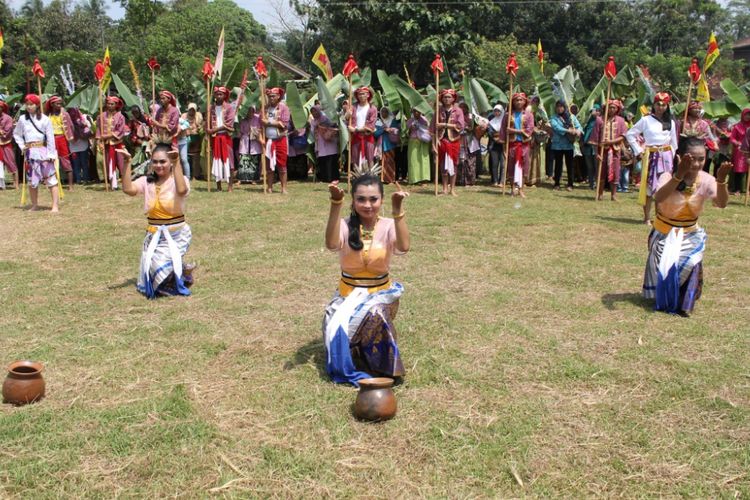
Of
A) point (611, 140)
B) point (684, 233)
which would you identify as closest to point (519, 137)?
point (611, 140)

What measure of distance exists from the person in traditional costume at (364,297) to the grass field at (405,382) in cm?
23

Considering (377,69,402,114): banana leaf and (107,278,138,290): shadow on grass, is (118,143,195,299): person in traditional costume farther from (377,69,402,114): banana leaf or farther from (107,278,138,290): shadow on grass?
(377,69,402,114): banana leaf

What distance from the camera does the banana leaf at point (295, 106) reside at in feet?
48.8

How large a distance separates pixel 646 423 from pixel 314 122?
12.2 metres

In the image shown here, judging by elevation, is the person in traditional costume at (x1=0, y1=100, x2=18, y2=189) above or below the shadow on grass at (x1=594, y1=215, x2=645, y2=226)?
above

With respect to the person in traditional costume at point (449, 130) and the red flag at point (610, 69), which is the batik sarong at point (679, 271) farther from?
the person in traditional costume at point (449, 130)

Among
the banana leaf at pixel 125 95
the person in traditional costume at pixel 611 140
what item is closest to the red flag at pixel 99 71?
the banana leaf at pixel 125 95

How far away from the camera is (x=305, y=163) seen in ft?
55.2

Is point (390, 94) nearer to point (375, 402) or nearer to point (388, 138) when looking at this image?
point (388, 138)

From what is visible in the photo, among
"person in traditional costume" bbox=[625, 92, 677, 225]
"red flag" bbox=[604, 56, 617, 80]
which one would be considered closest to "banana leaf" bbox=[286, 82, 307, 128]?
"red flag" bbox=[604, 56, 617, 80]

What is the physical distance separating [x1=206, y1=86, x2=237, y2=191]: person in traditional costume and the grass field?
16.0ft

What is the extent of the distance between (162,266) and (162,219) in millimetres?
491

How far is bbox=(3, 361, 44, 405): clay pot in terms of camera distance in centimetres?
458

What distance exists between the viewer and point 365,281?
5.07m
